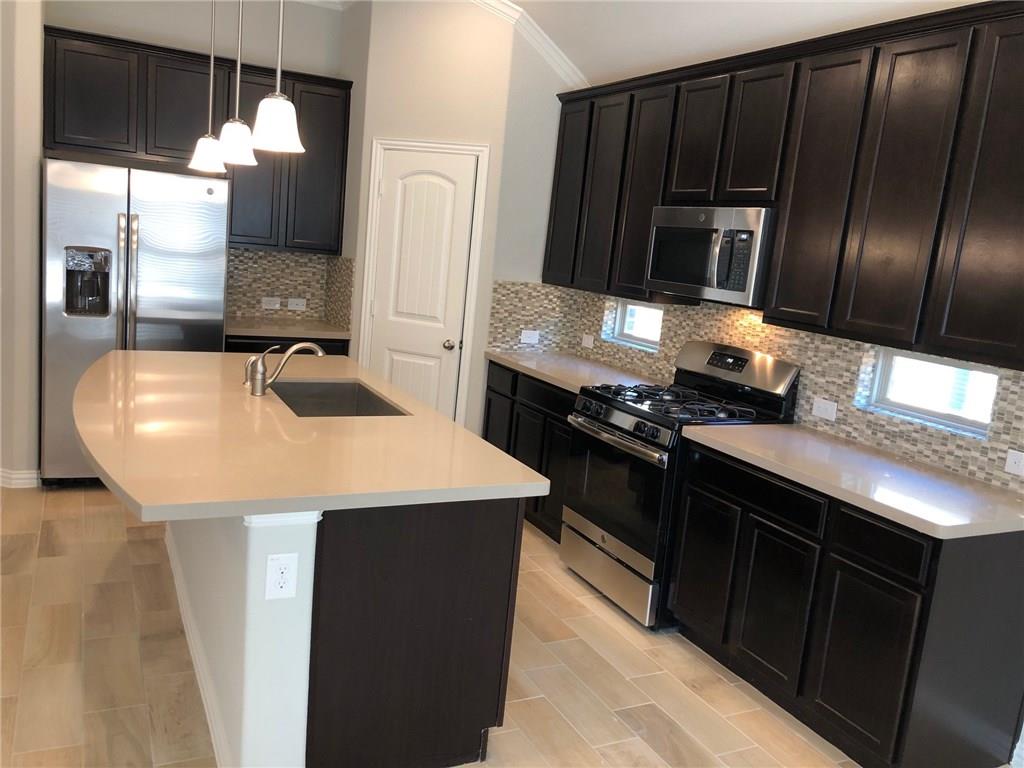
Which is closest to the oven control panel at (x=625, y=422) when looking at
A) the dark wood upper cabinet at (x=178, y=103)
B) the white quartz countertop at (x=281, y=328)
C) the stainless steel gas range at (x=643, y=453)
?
the stainless steel gas range at (x=643, y=453)

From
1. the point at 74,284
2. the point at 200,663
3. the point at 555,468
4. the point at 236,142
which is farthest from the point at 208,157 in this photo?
the point at 555,468

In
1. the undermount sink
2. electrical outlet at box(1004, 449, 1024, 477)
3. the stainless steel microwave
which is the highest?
the stainless steel microwave

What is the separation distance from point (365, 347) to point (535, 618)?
2252 mm

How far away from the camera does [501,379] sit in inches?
193

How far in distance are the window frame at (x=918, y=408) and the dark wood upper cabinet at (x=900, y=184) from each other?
0.72ft

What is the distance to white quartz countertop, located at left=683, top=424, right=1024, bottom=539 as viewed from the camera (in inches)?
95.1

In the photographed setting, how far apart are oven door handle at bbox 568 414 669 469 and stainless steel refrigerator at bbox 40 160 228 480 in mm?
2246

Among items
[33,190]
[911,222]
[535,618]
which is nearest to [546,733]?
[535,618]

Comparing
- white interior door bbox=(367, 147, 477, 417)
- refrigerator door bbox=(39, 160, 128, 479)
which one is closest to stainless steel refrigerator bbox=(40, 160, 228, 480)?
refrigerator door bbox=(39, 160, 128, 479)

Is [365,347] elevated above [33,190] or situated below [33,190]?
below

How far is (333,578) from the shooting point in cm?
218

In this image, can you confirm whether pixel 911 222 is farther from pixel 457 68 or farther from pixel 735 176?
pixel 457 68

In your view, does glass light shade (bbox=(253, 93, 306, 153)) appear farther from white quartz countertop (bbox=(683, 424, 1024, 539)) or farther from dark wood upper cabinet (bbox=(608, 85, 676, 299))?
dark wood upper cabinet (bbox=(608, 85, 676, 299))

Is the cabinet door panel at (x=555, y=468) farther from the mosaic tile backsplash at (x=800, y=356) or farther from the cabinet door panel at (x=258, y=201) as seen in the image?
the cabinet door panel at (x=258, y=201)
